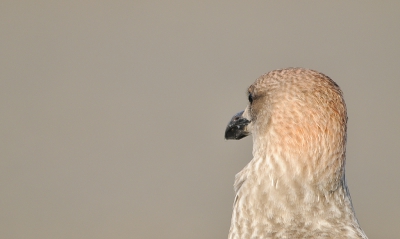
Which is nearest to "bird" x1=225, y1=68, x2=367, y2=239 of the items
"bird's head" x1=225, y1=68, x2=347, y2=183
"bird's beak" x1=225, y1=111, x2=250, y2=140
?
"bird's head" x1=225, y1=68, x2=347, y2=183

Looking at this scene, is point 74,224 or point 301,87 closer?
point 301,87

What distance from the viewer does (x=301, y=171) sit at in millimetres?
4453

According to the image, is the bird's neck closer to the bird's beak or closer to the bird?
the bird

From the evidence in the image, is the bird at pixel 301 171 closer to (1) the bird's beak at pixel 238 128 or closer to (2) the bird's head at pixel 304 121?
(2) the bird's head at pixel 304 121

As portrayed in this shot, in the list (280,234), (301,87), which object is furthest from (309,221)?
(301,87)

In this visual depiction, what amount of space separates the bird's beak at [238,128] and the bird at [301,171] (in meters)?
0.56

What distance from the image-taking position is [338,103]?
4434 mm

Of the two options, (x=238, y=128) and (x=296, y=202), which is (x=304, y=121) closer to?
(x=296, y=202)

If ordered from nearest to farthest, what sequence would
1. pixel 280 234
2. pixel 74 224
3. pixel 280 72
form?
pixel 280 234
pixel 280 72
pixel 74 224

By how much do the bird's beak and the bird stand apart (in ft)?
1.85

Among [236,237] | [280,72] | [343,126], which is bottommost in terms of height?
[236,237]

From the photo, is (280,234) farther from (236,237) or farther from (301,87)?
(301,87)

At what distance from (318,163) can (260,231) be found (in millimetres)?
560

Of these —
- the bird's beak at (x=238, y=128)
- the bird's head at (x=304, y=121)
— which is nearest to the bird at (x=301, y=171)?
the bird's head at (x=304, y=121)
